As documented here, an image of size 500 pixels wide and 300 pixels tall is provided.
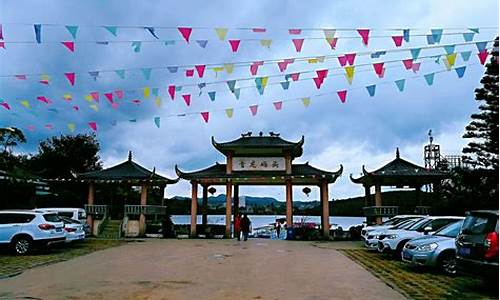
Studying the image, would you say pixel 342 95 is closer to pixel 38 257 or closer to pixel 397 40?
pixel 397 40

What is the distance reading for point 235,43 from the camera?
10.2m

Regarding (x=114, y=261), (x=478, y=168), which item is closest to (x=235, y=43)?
(x=114, y=261)

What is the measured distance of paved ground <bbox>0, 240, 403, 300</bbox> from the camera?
25.7 feet

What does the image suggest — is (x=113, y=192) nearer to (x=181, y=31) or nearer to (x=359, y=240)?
Result: (x=359, y=240)

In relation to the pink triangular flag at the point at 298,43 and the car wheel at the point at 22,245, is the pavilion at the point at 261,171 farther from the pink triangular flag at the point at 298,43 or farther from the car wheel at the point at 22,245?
the pink triangular flag at the point at 298,43

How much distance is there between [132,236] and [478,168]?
18.0 meters

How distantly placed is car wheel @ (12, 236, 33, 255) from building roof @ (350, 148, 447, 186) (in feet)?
54.1

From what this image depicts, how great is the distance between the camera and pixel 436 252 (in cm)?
1027

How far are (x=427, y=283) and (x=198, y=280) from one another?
4.43 metres

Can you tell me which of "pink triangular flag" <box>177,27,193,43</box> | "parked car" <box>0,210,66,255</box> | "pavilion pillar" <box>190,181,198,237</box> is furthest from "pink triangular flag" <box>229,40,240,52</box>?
"pavilion pillar" <box>190,181,198,237</box>

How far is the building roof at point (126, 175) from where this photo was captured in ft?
85.7

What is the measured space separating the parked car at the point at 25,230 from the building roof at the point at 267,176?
438 inches

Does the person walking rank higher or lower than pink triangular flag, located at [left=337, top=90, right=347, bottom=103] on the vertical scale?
lower

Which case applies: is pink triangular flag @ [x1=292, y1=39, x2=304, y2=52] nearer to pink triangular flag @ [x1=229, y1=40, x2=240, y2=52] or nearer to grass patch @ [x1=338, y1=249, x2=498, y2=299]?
pink triangular flag @ [x1=229, y1=40, x2=240, y2=52]
